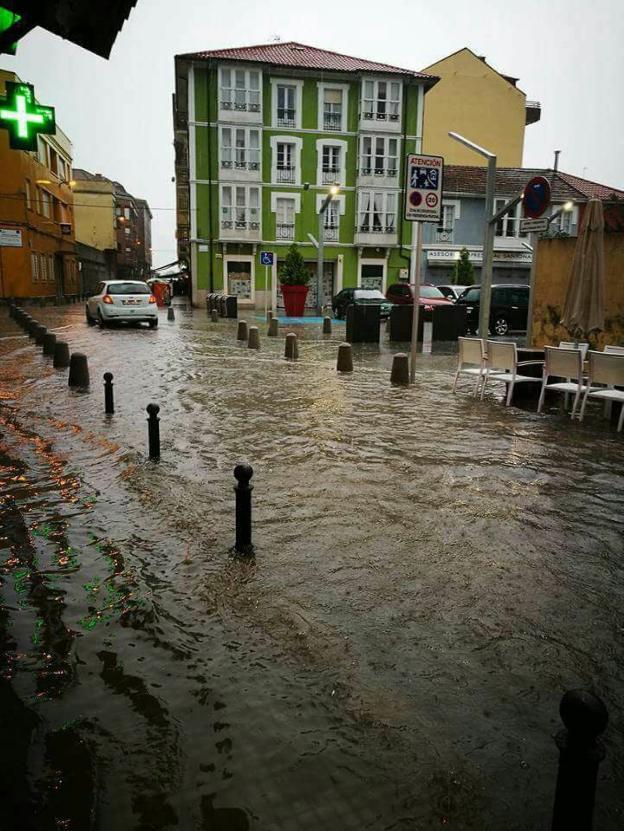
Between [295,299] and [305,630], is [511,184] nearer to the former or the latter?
[295,299]

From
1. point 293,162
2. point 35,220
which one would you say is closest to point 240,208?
point 293,162

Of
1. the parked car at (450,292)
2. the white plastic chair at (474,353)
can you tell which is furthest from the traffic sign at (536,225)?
the parked car at (450,292)

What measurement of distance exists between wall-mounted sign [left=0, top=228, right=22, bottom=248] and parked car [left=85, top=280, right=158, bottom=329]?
1226 centimetres

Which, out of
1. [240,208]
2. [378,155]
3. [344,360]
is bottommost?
[344,360]

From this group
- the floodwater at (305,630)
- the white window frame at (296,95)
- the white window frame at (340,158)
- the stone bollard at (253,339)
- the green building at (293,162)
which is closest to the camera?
the floodwater at (305,630)

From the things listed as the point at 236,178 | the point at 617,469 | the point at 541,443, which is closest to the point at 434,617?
the point at 617,469

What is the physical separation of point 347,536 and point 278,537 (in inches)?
19.5

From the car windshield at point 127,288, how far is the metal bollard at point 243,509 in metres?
20.1

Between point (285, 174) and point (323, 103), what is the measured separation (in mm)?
4954

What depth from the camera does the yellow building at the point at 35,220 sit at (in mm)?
33125

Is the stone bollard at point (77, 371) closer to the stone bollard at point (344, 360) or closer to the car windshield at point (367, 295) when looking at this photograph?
the stone bollard at point (344, 360)

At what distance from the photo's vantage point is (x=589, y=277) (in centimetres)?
940

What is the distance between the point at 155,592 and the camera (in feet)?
12.4

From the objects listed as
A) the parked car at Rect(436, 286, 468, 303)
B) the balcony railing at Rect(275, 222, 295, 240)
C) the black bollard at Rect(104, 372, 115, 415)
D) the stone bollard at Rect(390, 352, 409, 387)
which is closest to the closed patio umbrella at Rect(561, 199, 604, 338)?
the stone bollard at Rect(390, 352, 409, 387)
